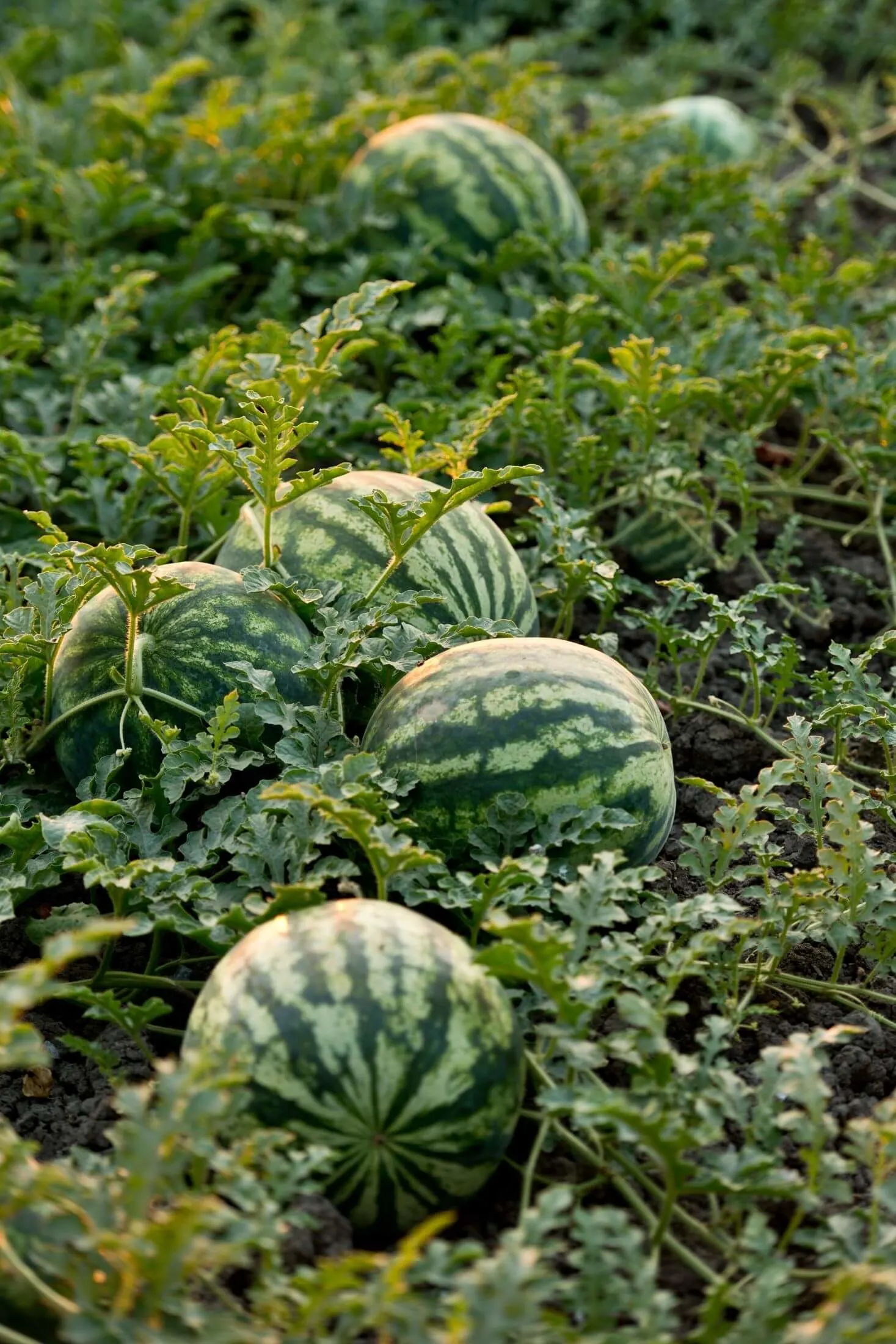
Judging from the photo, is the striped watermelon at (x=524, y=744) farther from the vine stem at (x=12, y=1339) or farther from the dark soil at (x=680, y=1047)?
the vine stem at (x=12, y=1339)

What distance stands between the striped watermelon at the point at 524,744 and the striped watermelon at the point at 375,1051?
0.39 m

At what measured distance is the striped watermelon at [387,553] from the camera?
119 inches

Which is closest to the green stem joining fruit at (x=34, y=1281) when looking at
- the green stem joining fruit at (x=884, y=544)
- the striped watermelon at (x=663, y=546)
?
the striped watermelon at (x=663, y=546)

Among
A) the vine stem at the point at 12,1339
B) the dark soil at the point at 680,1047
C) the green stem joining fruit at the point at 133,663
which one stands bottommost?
the dark soil at the point at 680,1047

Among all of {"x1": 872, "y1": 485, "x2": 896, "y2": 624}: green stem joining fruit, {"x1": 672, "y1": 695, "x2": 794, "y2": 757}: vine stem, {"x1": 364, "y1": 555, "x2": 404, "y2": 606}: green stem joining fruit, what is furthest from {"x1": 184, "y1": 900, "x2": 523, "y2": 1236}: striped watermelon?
{"x1": 872, "y1": 485, "x2": 896, "y2": 624}: green stem joining fruit

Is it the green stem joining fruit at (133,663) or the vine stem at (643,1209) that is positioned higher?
the green stem joining fruit at (133,663)

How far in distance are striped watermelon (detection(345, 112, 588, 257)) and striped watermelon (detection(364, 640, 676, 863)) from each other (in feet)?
7.89

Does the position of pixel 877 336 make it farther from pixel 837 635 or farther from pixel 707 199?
pixel 837 635

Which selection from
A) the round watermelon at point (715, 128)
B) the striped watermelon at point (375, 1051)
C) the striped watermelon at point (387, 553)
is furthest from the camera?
the round watermelon at point (715, 128)

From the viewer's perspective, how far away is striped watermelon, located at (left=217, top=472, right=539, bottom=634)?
3016mm

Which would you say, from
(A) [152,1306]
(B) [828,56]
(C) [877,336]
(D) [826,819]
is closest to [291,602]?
(D) [826,819]

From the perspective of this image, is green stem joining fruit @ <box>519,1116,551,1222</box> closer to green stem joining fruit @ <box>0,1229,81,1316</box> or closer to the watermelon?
green stem joining fruit @ <box>0,1229,81,1316</box>

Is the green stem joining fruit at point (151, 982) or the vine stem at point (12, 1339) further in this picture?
the green stem joining fruit at point (151, 982)

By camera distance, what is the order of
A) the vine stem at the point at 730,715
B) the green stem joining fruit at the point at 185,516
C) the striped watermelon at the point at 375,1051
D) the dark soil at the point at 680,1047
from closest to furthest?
the striped watermelon at the point at 375,1051
the dark soil at the point at 680,1047
the vine stem at the point at 730,715
the green stem joining fruit at the point at 185,516
